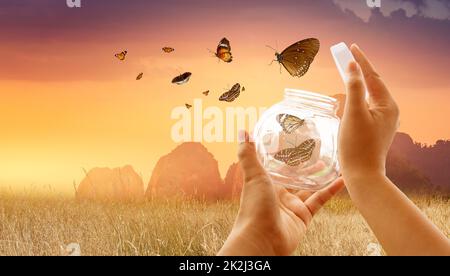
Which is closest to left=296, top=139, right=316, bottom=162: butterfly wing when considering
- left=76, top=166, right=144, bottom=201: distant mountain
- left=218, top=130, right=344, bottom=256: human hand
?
left=218, top=130, right=344, bottom=256: human hand

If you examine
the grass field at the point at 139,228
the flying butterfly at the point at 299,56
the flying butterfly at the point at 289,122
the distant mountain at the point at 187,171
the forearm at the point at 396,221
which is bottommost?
the distant mountain at the point at 187,171

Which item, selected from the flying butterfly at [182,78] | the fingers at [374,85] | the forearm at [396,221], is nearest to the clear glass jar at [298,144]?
the fingers at [374,85]

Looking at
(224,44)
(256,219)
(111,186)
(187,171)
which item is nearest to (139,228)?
(224,44)

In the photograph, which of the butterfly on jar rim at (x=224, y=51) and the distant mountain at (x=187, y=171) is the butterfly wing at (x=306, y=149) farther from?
the distant mountain at (x=187, y=171)

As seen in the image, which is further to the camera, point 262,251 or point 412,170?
point 412,170
